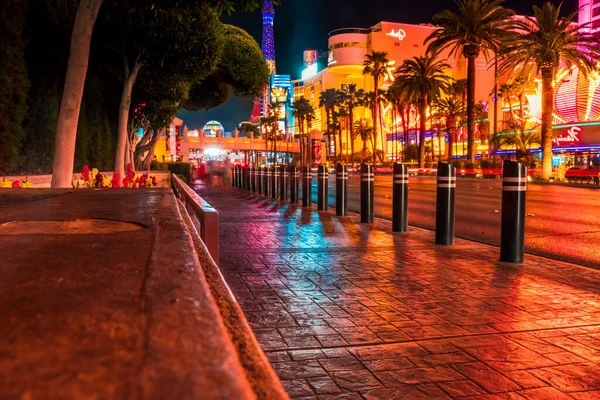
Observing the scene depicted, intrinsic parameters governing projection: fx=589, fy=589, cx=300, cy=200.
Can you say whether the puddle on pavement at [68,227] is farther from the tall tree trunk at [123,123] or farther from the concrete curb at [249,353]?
the tall tree trunk at [123,123]

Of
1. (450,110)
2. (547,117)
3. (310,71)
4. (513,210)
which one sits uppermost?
(310,71)

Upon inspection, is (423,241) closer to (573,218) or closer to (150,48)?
(573,218)

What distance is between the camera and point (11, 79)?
1027 centimetres

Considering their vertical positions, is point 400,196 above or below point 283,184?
above

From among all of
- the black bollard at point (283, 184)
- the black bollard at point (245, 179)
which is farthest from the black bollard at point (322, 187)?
the black bollard at point (245, 179)

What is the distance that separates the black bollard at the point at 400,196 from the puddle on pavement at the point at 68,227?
6795 mm

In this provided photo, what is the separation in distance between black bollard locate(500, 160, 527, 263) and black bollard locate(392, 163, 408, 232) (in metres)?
2.76

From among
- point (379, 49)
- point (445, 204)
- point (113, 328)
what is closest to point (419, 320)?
point (113, 328)

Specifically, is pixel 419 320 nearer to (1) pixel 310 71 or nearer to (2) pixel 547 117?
(2) pixel 547 117

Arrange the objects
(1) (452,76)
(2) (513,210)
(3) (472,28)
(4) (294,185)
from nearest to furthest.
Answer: (2) (513,210), (4) (294,185), (3) (472,28), (1) (452,76)

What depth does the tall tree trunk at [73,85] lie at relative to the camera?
934 cm

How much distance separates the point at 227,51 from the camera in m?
26.3

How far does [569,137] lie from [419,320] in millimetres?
55776

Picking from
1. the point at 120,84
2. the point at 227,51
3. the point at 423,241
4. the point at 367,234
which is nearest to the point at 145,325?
the point at 423,241
